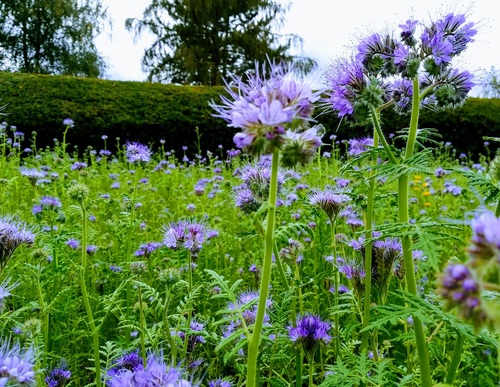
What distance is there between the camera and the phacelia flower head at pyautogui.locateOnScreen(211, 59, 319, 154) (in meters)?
1.24

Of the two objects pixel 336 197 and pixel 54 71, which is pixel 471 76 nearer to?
pixel 336 197

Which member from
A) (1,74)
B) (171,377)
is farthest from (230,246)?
(1,74)

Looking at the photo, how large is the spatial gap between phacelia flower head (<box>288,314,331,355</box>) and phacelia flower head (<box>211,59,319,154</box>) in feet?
3.29

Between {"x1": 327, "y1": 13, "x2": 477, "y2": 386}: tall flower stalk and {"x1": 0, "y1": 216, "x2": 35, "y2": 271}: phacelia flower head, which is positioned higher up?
{"x1": 327, "y1": 13, "x2": 477, "y2": 386}: tall flower stalk

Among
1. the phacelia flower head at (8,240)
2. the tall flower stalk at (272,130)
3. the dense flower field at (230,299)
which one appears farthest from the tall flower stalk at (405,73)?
the phacelia flower head at (8,240)

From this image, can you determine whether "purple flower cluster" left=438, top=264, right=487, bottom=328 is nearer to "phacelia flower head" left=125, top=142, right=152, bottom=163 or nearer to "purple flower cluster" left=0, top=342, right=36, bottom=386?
"purple flower cluster" left=0, top=342, right=36, bottom=386

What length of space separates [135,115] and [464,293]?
11968 millimetres

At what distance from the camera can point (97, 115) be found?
1176 cm

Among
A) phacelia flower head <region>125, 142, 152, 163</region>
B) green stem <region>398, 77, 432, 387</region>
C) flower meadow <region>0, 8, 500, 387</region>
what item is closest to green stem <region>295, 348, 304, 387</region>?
flower meadow <region>0, 8, 500, 387</region>

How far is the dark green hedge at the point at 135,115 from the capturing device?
11438 mm

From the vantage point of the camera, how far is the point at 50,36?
3253cm

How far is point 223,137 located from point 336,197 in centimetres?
1019

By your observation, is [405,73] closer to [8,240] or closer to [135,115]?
[8,240]

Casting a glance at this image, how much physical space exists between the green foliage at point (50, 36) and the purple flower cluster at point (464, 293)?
3349cm
